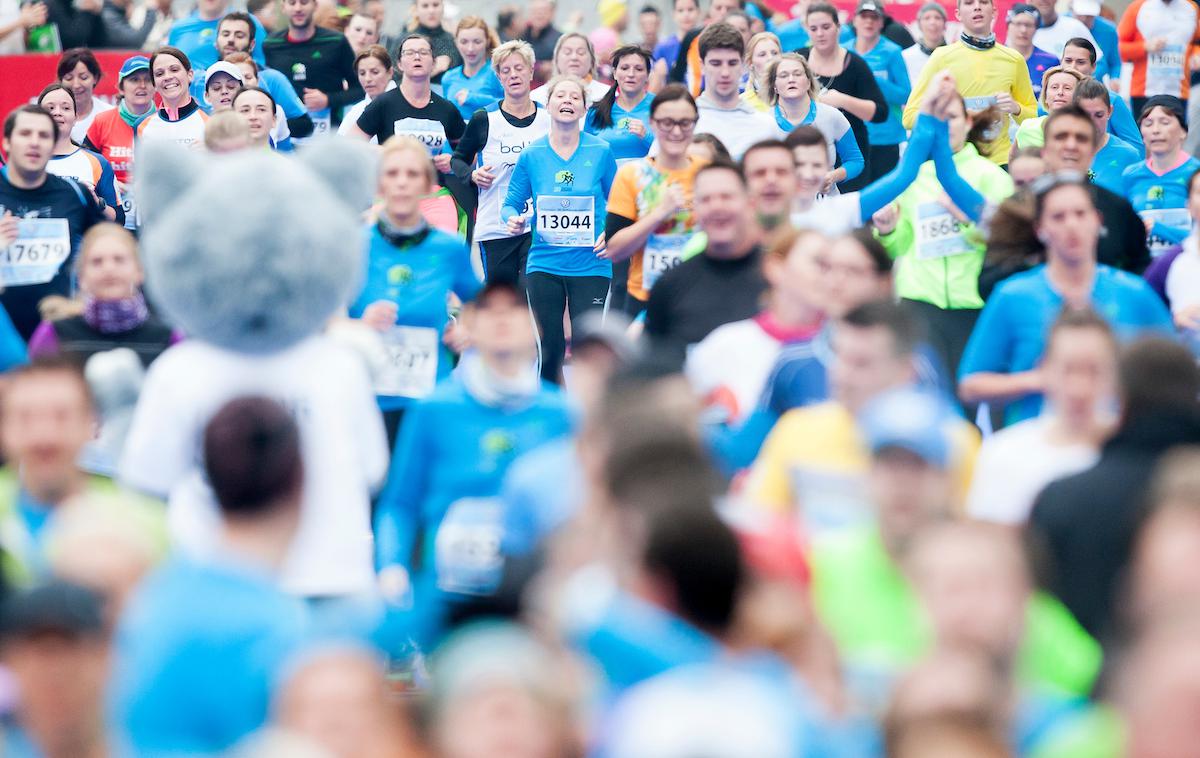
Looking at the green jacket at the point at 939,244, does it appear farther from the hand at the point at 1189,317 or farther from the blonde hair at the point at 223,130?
the blonde hair at the point at 223,130

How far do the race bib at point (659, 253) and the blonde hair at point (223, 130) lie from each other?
167 cm

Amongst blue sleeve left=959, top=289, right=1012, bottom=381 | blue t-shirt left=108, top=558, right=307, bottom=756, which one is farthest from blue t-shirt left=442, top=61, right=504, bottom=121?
blue t-shirt left=108, top=558, right=307, bottom=756

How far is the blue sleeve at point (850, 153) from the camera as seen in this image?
1077 centimetres

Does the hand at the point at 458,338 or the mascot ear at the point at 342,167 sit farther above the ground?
the mascot ear at the point at 342,167

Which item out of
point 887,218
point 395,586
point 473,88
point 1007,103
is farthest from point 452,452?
point 473,88

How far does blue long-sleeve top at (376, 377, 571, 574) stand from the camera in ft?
17.4

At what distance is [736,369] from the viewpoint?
18.9 ft

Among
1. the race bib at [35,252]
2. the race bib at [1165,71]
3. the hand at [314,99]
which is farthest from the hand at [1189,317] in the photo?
the race bib at [1165,71]

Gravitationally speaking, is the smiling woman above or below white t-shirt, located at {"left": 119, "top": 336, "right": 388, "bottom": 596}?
above

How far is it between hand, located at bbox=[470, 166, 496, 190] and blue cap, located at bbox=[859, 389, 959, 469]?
6.61m

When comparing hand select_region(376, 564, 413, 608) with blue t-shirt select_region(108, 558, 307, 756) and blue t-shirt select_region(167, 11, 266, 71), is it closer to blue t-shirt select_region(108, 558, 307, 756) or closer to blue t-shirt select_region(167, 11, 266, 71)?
blue t-shirt select_region(108, 558, 307, 756)

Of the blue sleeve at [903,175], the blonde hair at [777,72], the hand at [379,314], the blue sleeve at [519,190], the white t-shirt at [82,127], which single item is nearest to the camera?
the hand at [379,314]

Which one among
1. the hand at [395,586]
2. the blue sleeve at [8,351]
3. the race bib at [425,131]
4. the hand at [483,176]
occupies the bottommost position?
the hand at [395,586]

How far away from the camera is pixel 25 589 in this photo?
3.26 m
